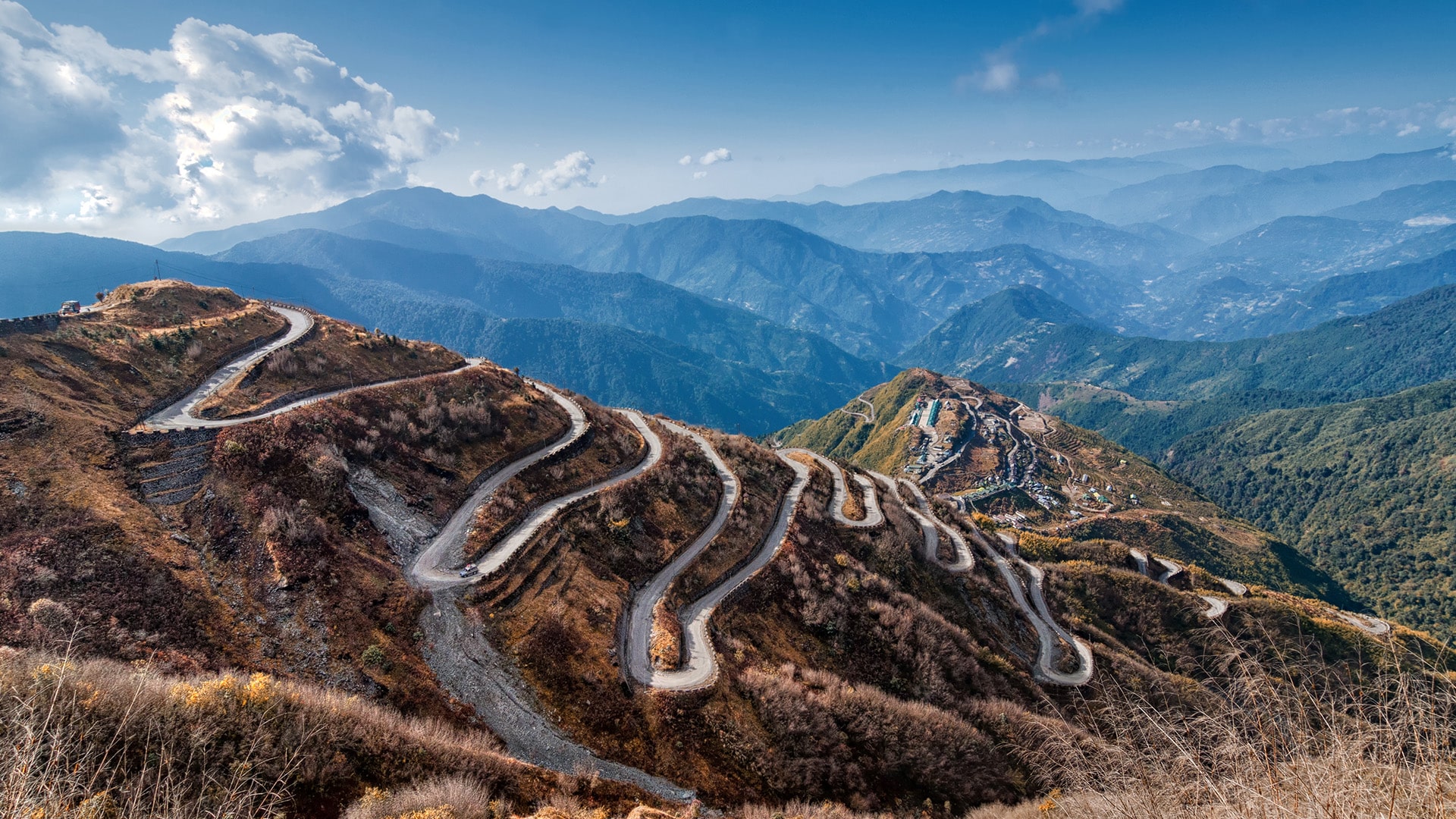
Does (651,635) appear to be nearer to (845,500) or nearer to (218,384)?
(845,500)

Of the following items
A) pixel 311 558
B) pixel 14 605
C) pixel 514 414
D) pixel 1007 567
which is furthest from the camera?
→ pixel 1007 567

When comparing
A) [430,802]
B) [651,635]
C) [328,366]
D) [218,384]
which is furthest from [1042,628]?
[218,384]

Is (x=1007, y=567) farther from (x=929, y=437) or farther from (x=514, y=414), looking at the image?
(x=929, y=437)

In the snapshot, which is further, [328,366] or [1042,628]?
[1042,628]

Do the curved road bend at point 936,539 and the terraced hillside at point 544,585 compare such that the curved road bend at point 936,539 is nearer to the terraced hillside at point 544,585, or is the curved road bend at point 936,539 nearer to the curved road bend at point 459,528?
the terraced hillside at point 544,585

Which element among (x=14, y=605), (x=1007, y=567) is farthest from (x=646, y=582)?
(x=1007, y=567)

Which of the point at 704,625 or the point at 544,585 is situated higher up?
the point at 544,585

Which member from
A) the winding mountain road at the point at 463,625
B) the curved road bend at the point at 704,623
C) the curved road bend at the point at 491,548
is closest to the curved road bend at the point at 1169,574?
the curved road bend at the point at 704,623
